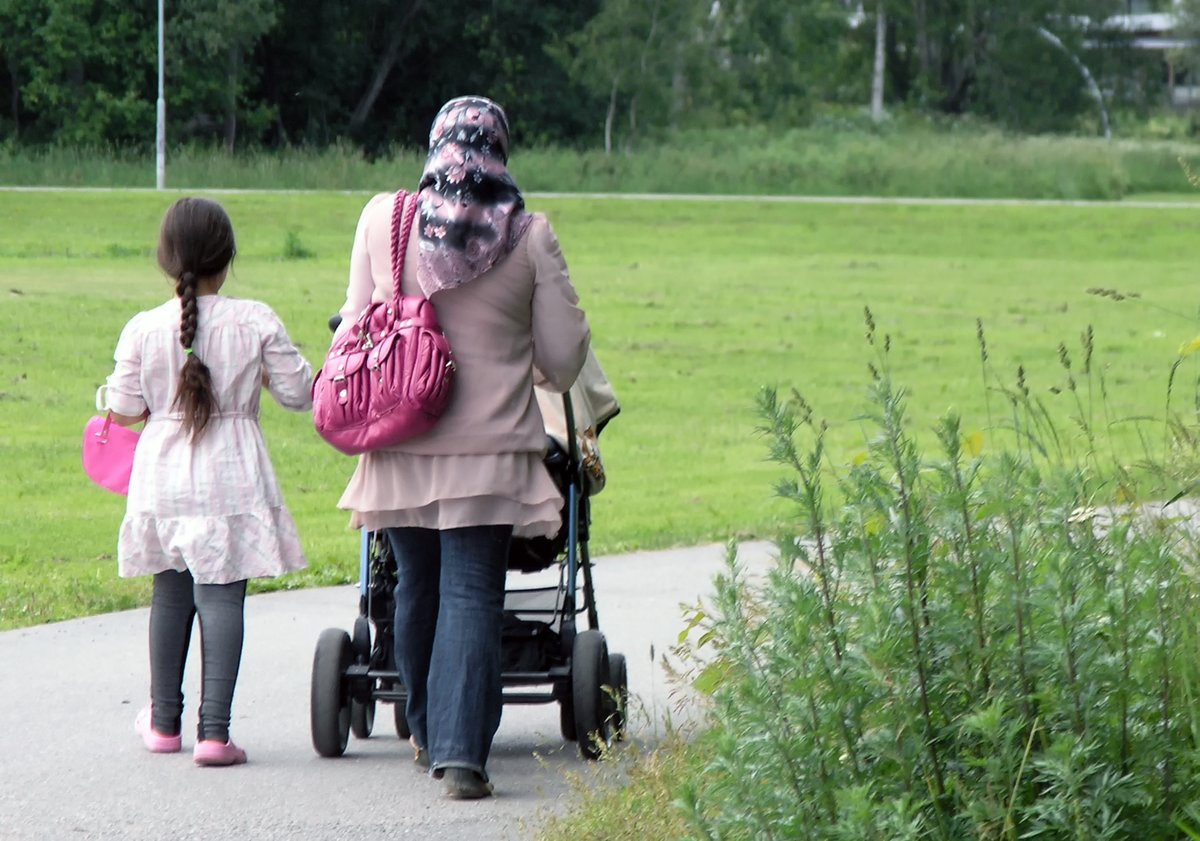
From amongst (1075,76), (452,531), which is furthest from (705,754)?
(1075,76)

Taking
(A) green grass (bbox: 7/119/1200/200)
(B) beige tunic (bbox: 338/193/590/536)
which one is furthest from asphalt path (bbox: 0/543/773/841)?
(A) green grass (bbox: 7/119/1200/200)

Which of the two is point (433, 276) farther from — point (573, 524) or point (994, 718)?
point (994, 718)

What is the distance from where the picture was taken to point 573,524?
17.5ft

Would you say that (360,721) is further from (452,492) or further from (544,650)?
(452,492)

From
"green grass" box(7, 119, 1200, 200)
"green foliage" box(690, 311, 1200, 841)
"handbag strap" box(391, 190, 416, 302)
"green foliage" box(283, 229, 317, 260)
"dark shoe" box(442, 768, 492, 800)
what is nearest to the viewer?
"green foliage" box(690, 311, 1200, 841)

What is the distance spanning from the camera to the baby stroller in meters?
5.30

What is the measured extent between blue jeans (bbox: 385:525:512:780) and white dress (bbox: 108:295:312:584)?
55 centimetres

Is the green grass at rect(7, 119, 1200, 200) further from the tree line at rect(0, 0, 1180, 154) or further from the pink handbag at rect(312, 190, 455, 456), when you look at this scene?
the pink handbag at rect(312, 190, 455, 456)

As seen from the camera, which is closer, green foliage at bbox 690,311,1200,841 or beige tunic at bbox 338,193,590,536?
green foliage at bbox 690,311,1200,841

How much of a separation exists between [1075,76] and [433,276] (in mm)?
84813

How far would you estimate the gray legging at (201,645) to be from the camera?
210 inches

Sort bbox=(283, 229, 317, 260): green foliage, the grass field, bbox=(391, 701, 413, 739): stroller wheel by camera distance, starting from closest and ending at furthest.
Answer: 1. bbox=(391, 701, 413, 739): stroller wheel
2. the grass field
3. bbox=(283, 229, 317, 260): green foliage

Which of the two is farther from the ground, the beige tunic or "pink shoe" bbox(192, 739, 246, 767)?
the beige tunic

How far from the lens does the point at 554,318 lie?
4.79 m
